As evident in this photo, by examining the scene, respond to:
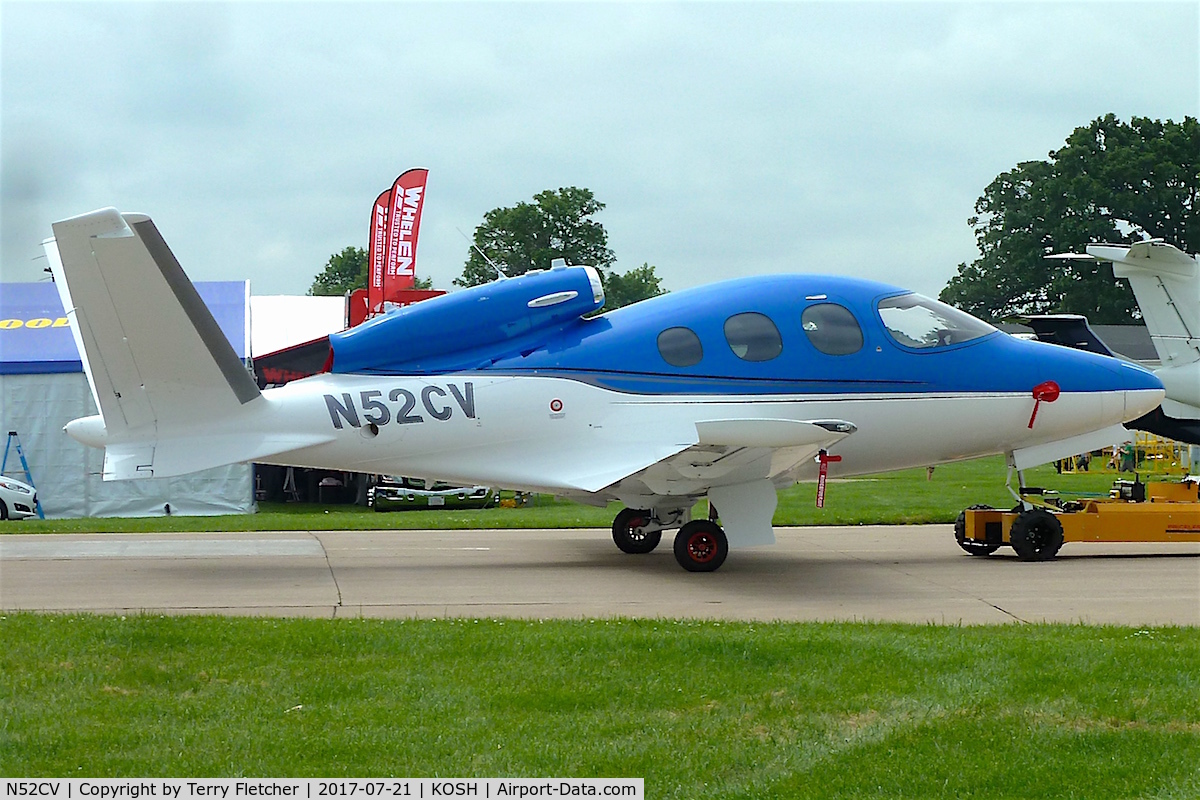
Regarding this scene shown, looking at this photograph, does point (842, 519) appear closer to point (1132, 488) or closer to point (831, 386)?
point (1132, 488)

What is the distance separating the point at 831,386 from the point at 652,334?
2142mm

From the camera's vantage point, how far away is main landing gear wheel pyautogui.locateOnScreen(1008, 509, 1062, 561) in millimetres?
14195

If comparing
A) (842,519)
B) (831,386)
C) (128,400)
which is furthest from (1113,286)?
(128,400)

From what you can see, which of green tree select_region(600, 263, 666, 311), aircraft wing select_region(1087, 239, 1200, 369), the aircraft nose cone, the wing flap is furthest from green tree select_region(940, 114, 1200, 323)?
the wing flap

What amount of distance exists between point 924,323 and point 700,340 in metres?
2.80

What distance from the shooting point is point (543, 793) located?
5.35 metres

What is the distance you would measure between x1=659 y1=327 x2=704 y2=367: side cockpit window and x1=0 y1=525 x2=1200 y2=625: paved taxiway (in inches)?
93.6

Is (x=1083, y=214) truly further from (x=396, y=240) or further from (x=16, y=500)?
(x=16, y=500)

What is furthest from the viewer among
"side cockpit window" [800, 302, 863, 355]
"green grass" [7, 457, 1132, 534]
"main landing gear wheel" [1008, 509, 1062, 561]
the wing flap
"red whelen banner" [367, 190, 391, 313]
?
"red whelen banner" [367, 190, 391, 313]

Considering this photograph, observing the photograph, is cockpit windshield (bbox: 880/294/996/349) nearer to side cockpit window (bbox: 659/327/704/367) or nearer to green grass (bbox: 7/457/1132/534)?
side cockpit window (bbox: 659/327/704/367)

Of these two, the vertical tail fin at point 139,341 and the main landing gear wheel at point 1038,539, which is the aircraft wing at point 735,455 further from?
the vertical tail fin at point 139,341

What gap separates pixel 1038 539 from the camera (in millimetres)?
14195

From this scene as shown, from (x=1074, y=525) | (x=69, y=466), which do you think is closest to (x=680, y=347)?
(x=1074, y=525)

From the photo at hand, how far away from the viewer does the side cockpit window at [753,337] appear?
13375 mm
